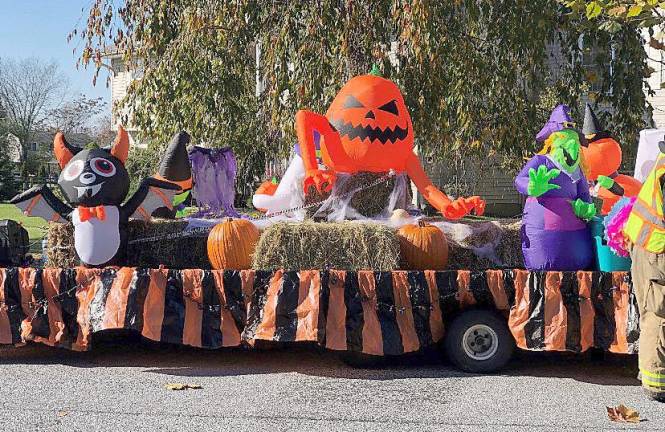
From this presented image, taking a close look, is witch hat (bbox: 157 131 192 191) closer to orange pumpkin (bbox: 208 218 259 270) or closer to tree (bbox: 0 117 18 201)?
orange pumpkin (bbox: 208 218 259 270)

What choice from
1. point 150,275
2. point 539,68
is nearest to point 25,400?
point 150,275

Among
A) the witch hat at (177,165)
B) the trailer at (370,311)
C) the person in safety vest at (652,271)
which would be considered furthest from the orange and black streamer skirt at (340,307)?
the witch hat at (177,165)

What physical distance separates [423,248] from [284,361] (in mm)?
1439

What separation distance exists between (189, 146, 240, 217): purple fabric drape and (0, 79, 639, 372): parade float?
1.35 metres

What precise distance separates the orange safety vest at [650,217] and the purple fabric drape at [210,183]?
4449 millimetres

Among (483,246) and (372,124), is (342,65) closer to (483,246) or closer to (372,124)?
(372,124)

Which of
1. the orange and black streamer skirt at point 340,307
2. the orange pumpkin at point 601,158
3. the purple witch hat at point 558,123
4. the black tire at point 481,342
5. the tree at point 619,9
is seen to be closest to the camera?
the orange and black streamer skirt at point 340,307

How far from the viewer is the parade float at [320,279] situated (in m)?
5.71

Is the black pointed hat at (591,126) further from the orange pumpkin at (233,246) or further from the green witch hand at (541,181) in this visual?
the orange pumpkin at (233,246)

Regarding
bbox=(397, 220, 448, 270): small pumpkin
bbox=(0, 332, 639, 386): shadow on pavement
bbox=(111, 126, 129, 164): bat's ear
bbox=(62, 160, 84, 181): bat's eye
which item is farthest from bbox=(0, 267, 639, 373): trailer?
bbox=(111, 126, 129, 164): bat's ear

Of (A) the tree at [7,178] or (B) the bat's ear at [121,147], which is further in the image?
(A) the tree at [7,178]

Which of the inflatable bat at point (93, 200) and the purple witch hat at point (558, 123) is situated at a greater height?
the purple witch hat at point (558, 123)

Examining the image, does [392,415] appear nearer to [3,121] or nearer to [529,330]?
[529,330]

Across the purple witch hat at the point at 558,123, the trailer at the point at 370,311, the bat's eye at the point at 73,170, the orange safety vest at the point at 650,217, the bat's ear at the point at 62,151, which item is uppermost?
Answer: the purple witch hat at the point at 558,123
